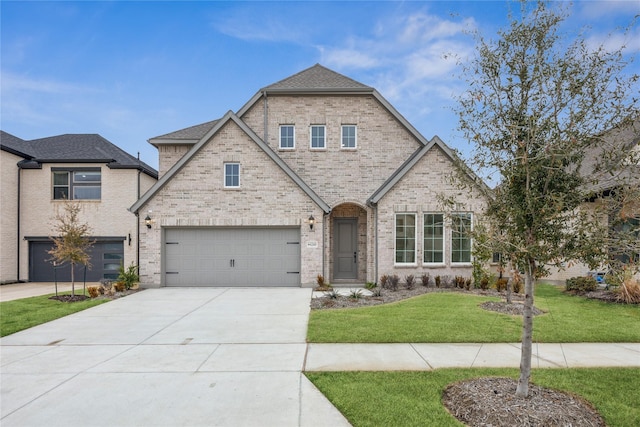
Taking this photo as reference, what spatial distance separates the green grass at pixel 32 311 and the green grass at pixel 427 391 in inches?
303

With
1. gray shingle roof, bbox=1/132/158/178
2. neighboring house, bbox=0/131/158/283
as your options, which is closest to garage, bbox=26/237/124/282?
neighboring house, bbox=0/131/158/283

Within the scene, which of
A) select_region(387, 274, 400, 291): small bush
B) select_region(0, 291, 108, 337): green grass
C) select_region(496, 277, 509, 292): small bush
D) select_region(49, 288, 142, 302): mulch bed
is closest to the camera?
select_region(0, 291, 108, 337): green grass

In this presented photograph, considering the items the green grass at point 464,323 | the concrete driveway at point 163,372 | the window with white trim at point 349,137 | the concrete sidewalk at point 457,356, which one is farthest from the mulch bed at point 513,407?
the window with white trim at point 349,137

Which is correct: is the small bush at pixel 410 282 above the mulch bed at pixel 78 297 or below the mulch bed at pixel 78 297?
above

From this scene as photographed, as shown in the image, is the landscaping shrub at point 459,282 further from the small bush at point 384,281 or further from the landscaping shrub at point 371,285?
the landscaping shrub at point 371,285

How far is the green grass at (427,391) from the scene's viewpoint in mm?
3758

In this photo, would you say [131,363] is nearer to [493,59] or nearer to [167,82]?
[493,59]

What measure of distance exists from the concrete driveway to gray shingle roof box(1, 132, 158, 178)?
10399 mm

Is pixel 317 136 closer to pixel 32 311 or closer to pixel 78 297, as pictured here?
pixel 78 297

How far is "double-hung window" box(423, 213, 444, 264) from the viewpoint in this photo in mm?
13609

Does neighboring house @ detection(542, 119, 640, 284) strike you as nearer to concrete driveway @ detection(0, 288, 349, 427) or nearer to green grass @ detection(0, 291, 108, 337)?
concrete driveway @ detection(0, 288, 349, 427)

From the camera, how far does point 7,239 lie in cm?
1580

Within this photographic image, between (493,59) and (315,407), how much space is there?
486 cm

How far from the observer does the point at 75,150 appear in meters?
17.7
